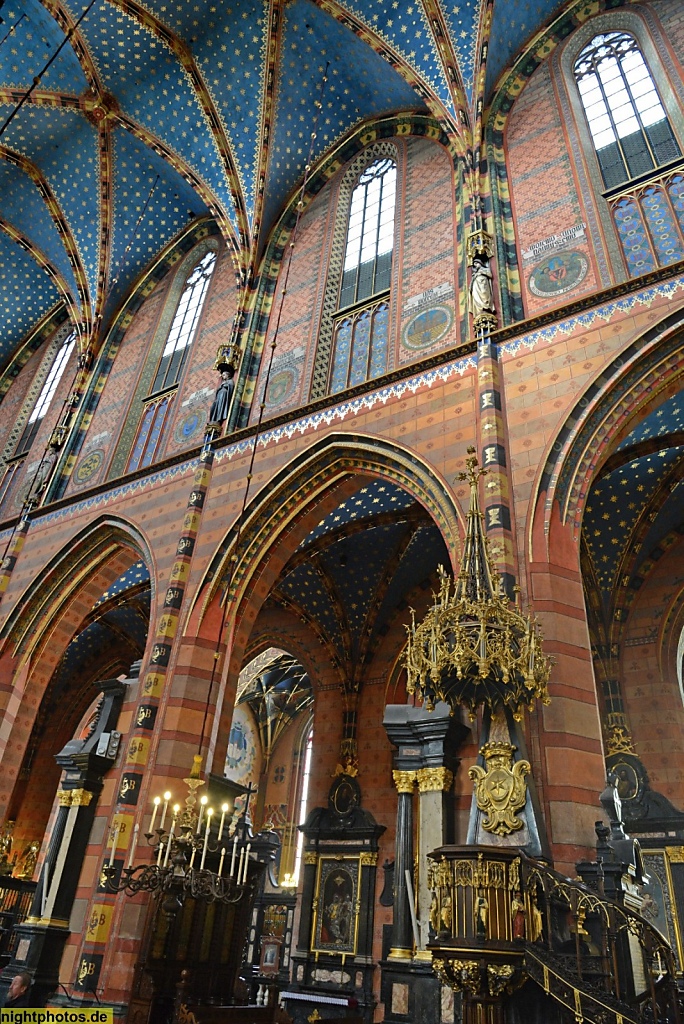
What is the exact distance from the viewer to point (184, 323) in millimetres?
15969

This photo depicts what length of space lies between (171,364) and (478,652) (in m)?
11.0

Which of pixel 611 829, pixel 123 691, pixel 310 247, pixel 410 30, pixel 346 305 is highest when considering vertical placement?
pixel 410 30

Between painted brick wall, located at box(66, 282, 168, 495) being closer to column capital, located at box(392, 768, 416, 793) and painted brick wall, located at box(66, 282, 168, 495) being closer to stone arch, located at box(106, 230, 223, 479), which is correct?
stone arch, located at box(106, 230, 223, 479)

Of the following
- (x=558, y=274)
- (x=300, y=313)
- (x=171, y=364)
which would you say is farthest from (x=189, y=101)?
(x=558, y=274)

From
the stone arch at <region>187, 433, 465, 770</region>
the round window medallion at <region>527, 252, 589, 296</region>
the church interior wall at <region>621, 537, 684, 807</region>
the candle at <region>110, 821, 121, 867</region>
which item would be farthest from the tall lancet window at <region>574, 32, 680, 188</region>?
the candle at <region>110, 821, 121, 867</region>

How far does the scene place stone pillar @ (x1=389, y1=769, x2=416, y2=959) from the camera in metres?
8.79

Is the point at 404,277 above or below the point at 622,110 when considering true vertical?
below

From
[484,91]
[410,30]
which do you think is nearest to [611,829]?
[484,91]

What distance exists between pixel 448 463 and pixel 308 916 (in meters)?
9.10

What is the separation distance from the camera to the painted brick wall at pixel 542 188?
9844mm

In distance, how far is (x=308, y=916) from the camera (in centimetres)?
1335

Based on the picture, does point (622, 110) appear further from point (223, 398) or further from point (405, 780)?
point (405, 780)

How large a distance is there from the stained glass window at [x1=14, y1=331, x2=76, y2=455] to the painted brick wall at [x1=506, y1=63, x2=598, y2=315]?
Answer: 1180cm

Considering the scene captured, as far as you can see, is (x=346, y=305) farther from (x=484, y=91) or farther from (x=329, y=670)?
(x=329, y=670)
